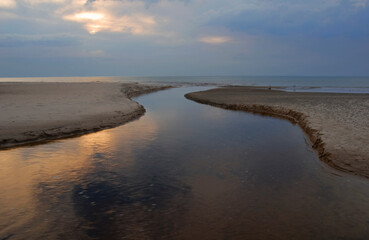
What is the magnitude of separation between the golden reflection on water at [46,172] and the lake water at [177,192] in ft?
0.10

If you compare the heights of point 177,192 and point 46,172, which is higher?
point 177,192

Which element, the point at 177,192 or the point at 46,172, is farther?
the point at 46,172

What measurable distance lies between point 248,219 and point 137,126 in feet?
41.3

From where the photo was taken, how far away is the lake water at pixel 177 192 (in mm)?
5613

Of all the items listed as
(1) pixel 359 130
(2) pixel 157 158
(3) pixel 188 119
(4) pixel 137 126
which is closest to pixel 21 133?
(4) pixel 137 126

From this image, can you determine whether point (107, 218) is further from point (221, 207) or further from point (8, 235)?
point (221, 207)

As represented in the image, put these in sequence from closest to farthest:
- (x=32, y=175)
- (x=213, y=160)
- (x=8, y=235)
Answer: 1. (x=8, y=235)
2. (x=32, y=175)
3. (x=213, y=160)

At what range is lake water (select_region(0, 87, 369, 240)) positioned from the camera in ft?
18.4

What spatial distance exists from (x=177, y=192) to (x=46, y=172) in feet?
16.3

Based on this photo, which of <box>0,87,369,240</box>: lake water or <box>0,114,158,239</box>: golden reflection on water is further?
<box>0,114,158,239</box>: golden reflection on water

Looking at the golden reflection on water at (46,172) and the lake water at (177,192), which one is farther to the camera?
the golden reflection on water at (46,172)

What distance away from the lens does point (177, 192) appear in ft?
24.4

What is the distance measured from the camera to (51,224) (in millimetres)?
5773

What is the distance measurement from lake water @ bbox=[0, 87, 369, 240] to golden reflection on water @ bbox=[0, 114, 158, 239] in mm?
32
